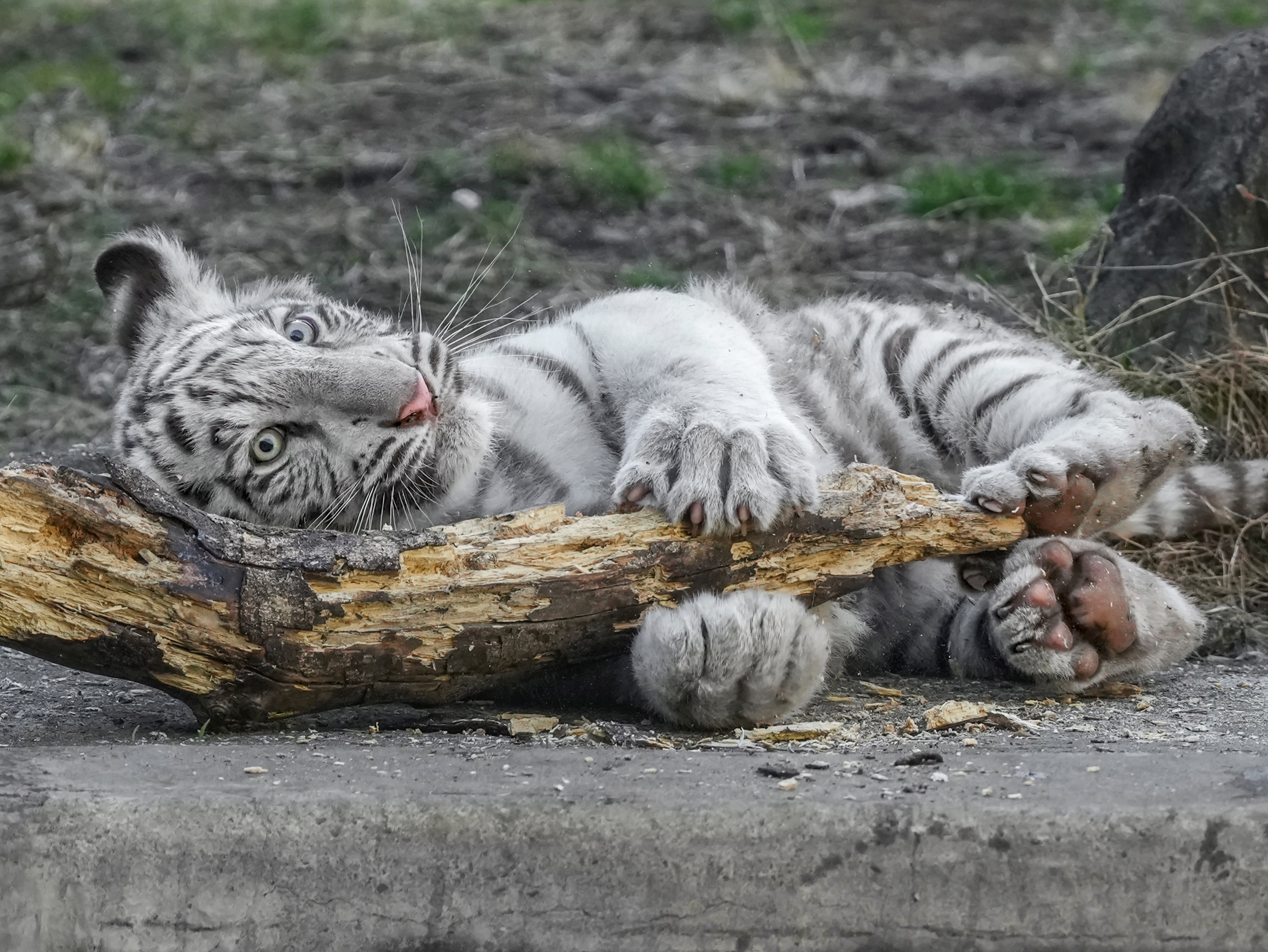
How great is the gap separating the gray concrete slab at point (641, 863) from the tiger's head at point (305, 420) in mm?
869

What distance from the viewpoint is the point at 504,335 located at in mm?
4309

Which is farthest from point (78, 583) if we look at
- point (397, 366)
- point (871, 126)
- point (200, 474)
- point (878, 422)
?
point (871, 126)

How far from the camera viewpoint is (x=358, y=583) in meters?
2.61

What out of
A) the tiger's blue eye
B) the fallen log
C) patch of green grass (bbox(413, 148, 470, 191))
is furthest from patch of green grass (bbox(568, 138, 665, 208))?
the fallen log

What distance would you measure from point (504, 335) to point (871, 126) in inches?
153

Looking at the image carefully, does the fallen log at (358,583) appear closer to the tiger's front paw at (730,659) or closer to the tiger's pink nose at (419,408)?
the tiger's front paw at (730,659)

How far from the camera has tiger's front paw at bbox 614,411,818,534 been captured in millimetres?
2773

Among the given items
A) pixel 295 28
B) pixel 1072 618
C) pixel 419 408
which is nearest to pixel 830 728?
pixel 1072 618

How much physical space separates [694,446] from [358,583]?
0.74 metres

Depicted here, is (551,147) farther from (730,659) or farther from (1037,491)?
(730,659)

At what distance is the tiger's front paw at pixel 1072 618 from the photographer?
118 inches

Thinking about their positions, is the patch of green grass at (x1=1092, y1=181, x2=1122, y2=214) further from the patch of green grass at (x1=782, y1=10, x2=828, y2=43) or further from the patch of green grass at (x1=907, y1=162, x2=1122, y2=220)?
the patch of green grass at (x1=782, y1=10, x2=828, y2=43)

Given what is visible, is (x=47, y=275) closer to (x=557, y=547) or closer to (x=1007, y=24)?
(x=557, y=547)

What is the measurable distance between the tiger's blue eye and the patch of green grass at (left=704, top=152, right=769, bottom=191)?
3903mm
